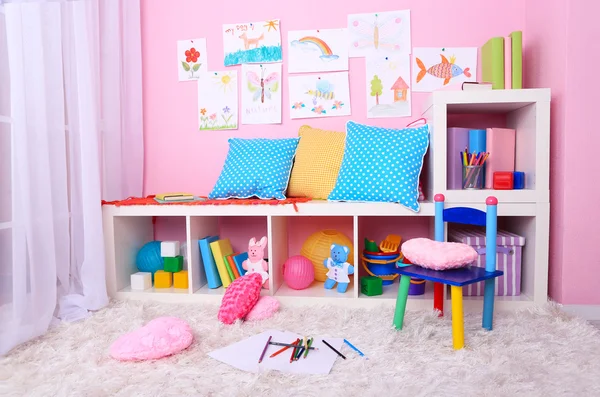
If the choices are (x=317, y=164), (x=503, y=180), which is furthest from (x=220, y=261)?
(x=503, y=180)

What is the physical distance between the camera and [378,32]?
206 centimetres

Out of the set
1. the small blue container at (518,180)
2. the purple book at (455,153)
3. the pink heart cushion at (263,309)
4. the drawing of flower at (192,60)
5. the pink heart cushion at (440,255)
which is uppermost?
the drawing of flower at (192,60)

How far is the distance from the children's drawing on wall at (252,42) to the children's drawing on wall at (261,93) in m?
0.04

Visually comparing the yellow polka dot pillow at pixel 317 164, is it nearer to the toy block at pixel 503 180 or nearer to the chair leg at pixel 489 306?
the toy block at pixel 503 180

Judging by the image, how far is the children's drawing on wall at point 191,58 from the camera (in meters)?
2.20

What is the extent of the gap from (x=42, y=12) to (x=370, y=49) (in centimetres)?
131

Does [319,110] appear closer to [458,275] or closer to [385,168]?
[385,168]

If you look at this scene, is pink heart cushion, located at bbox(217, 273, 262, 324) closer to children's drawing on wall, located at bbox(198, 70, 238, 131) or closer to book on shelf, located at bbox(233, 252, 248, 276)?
book on shelf, located at bbox(233, 252, 248, 276)

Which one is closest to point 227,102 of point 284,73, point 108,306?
point 284,73

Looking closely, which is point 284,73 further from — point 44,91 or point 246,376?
point 246,376

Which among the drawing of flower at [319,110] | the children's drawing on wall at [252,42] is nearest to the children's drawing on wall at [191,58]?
the children's drawing on wall at [252,42]

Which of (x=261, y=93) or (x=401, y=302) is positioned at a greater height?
(x=261, y=93)

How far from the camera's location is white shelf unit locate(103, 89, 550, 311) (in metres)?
1.62

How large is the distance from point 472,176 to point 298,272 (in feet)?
2.52
